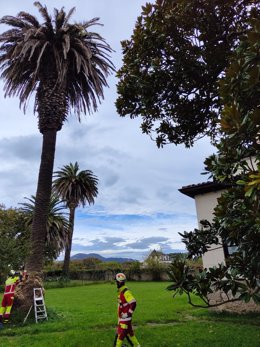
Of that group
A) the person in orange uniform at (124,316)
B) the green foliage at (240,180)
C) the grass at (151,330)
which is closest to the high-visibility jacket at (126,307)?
the person in orange uniform at (124,316)

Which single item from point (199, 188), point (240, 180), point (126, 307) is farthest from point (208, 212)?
point (240, 180)

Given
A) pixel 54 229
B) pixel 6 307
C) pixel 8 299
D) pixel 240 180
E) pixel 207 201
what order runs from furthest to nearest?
pixel 54 229
pixel 207 201
pixel 8 299
pixel 6 307
pixel 240 180

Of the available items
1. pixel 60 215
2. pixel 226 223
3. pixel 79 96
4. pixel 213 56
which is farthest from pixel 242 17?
pixel 60 215

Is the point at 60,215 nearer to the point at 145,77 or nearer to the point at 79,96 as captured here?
the point at 79,96

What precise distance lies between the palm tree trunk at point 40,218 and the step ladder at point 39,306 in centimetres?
20

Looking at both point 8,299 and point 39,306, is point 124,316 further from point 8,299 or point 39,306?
point 8,299

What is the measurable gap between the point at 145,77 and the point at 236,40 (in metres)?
1.77

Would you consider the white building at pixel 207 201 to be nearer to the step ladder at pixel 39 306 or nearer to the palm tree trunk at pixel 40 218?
the palm tree trunk at pixel 40 218

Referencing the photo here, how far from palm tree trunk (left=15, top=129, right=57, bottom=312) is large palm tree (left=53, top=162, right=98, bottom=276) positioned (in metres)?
32.4

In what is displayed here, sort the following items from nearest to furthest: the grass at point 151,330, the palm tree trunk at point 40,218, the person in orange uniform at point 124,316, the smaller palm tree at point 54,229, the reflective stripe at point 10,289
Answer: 1. the person in orange uniform at point 124,316
2. the grass at point 151,330
3. the reflective stripe at point 10,289
4. the palm tree trunk at point 40,218
5. the smaller palm tree at point 54,229

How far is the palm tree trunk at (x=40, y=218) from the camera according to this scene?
45.8ft

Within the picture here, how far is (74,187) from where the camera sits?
4975cm

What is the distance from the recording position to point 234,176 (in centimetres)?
481

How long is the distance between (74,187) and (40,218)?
115 ft
